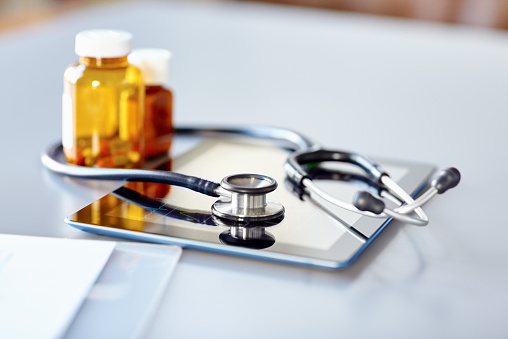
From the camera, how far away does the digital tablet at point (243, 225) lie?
1.99ft

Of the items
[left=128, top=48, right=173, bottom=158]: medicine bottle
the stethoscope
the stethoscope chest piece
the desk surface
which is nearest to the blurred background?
the desk surface

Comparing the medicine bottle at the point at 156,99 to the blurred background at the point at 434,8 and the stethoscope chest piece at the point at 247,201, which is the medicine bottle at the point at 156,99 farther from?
the blurred background at the point at 434,8

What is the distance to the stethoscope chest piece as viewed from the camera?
0.65 meters

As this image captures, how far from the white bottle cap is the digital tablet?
0.45 feet

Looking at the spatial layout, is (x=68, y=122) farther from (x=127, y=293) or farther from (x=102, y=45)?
(x=127, y=293)

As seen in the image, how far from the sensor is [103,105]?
813 millimetres

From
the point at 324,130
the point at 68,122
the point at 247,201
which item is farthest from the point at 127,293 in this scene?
the point at 324,130

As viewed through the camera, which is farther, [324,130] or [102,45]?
[324,130]

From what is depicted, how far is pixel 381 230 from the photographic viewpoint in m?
0.66

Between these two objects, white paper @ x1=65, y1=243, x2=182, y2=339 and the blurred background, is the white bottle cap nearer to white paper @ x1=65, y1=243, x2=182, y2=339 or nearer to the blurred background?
white paper @ x1=65, y1=243, x2=182, y2=339

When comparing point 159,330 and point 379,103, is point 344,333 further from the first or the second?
point 379,103

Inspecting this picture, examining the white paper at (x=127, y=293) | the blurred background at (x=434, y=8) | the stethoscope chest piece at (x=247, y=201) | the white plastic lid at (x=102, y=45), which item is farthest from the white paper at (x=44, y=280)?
the blurred background at (x=434, y=8)

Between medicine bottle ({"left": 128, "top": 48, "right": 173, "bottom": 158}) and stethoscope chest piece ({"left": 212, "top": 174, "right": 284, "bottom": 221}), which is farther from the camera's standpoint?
medicine bottle ({"left": 128, "top": 48, "right": 173, "bottom": 158})

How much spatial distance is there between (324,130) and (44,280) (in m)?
0.59
